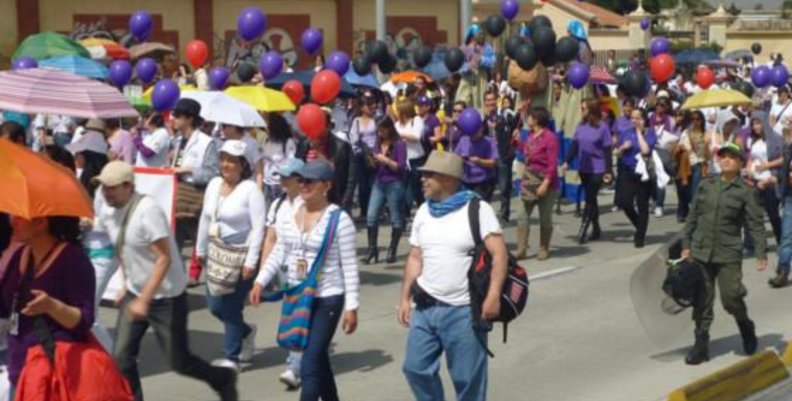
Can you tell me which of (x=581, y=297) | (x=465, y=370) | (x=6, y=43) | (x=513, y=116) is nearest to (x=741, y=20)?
(x=6, y=43)

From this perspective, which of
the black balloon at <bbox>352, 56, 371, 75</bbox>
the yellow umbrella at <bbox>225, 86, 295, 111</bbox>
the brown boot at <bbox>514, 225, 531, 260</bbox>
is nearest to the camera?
the yellow umbrella at <bbox>225, 86, 295, 111</bbox>

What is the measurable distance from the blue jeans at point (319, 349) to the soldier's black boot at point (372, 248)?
21.7 feet

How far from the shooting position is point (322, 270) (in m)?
8.33

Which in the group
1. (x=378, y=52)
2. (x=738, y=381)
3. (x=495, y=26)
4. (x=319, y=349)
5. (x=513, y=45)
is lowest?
(x=738, y=381)

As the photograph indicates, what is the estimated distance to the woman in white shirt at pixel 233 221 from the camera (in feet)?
31.5

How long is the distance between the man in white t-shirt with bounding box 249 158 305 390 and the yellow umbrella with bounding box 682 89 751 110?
8.35m

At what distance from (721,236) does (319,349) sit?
362 centimetres

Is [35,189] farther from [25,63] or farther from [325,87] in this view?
[25,63]

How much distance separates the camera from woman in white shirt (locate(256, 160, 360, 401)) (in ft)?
27.0

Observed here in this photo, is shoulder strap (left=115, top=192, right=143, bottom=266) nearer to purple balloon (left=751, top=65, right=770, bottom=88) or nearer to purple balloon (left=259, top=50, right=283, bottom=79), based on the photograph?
purple balloon (left=259, top=50, right=283, bottom=79)

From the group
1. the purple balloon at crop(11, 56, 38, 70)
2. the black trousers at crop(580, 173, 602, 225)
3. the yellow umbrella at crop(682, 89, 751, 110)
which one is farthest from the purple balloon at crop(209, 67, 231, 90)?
the yellow umbrella at crop(682, 89, 751, 110)

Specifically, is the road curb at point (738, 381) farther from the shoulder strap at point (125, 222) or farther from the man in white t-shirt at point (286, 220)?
the shoulder strap at point (125, 222)

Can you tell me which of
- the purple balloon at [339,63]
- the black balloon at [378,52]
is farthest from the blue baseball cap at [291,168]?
the black balloon at [378,52]

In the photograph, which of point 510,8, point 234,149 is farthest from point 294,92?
point 510,8
